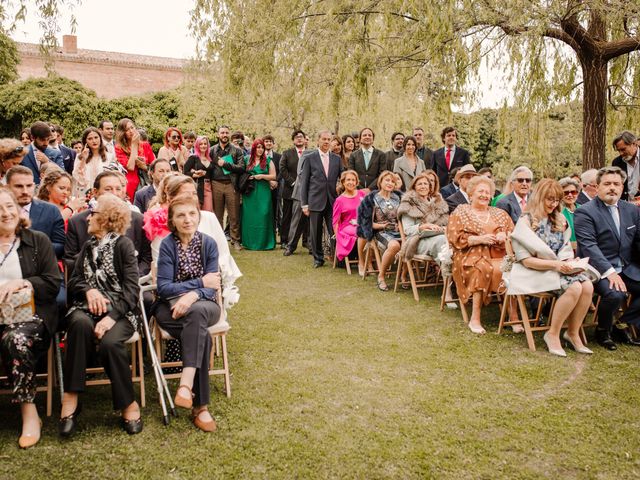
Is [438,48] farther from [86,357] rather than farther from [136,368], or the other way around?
[86,357]

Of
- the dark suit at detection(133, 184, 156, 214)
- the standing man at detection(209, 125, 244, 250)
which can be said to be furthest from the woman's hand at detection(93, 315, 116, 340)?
the standing man at detection(209, 125, 244, 250)

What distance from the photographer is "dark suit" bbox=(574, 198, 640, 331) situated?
5484 millimetres

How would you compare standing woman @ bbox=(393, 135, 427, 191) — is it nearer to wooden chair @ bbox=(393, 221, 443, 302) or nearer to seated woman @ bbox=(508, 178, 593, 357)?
wooden chair @ bbox=(393, 221, 443, 302)

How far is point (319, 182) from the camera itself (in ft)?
30.5

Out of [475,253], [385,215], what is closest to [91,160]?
[385,215]

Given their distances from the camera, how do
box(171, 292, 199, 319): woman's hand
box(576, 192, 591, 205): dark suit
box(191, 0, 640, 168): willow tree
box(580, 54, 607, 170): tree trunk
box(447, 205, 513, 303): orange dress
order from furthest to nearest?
1. box(580, 54, 607, 170): tree trunk
2. box(191, 0, 640, 168): willow tree
3. box(576, 192, 591, 205): dark suit
4. box(447, 205, 513, 303): orange dress
5. box(171, 292, 199, 319): woman's hand

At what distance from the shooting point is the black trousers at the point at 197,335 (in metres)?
3.71

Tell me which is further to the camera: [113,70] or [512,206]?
[113,70]

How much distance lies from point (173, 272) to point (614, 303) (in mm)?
4104

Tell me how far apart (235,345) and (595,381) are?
3149 millimetres

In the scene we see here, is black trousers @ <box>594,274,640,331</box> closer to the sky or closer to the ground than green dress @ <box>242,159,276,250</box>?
closer to the ground

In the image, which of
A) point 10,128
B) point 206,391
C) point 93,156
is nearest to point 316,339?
point 206,391

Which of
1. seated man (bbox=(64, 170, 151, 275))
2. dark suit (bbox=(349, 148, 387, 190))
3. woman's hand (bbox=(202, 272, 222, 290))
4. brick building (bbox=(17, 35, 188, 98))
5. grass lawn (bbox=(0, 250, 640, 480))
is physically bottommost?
grass lawn (bbox=(0, 250, 640, 480))

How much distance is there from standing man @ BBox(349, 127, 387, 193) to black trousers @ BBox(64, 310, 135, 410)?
6412 millimetres
